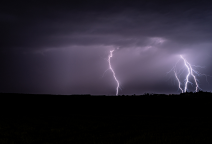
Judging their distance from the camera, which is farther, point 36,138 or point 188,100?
Result: point 188,100

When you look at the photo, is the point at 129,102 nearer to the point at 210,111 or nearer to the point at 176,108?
the point at 176,108

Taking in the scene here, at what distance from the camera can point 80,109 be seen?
83.7ft

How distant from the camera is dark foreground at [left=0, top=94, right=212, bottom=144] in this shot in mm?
10320

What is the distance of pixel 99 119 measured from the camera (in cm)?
→ 1738

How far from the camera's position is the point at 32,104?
27.5 meters

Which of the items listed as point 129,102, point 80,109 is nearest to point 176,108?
point 129,102

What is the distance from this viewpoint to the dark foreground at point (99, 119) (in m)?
10.3

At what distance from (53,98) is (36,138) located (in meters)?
21.0

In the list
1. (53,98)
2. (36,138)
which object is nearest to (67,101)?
(53,98)

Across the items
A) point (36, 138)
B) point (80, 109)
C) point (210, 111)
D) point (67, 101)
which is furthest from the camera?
point (67, 101)

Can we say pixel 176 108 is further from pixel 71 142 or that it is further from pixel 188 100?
pixel 71 142

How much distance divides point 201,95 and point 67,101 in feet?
65.4

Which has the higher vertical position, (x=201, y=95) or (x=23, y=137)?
(x=201, y=95)

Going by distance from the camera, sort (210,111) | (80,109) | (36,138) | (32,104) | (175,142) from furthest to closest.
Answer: (32,104) < (80,109) < (210,111) < (36,138) < (175,142)
